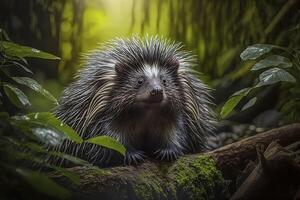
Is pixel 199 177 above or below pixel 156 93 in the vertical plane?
below

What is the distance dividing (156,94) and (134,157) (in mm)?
304

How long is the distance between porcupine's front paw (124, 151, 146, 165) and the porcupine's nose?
261 millimetres

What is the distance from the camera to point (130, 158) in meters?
2.38

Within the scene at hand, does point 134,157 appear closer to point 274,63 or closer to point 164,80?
point 164,80

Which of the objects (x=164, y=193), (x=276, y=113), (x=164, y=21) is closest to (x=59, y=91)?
(x=164, y=21)

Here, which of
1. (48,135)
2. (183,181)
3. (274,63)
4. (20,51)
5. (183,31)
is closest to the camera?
(48,135)

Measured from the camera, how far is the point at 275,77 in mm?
2416

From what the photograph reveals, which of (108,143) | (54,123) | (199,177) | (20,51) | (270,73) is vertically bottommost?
(199,177)

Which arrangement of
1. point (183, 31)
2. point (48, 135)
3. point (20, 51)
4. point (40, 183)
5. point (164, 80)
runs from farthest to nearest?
point (183, 31), point (164, 80), point (20, 51), point (48, 135), point (40, 183)

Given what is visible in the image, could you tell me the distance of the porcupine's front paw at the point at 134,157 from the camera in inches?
92.8

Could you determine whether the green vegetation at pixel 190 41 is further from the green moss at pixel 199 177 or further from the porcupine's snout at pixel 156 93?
the porcupine's snout at pixel 156 93

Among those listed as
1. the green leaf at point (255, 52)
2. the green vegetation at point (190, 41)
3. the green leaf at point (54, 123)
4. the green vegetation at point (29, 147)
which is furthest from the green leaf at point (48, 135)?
the green leaf at point (255, 52)

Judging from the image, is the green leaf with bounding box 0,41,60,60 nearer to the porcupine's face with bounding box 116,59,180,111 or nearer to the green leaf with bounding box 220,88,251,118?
the porcupine's face with bounding box 116,59,180,111

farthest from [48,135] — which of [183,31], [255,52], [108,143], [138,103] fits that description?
[183,31]
